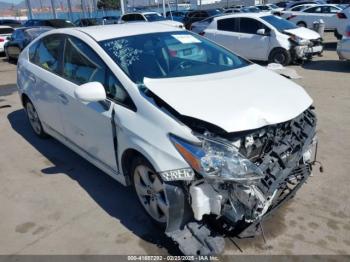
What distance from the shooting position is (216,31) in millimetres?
12266

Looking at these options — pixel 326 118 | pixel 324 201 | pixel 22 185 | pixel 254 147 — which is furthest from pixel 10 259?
pixel 326 118

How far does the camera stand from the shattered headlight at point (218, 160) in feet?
8.54

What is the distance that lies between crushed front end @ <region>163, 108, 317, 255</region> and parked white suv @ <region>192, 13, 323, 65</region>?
846 cm

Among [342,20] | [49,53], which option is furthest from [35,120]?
[342,20]

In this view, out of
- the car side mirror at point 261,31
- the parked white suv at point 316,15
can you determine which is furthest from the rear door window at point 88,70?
the parked white suv at point 316,15

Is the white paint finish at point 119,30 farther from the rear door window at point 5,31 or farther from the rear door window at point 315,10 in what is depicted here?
the rear door window at point 315,10

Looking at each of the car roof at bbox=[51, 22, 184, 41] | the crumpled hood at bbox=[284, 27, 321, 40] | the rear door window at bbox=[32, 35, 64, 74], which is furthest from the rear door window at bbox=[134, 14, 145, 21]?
the car roof at bbox=[51, 22, 184, 41]

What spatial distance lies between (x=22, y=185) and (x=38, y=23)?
1989 cm

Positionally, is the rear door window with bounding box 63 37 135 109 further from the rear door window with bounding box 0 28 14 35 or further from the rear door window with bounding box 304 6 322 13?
the rear door window with bounding box 304 6 322 13

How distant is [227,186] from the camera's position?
2.68 meters

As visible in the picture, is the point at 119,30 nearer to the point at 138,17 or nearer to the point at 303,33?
the point at 303,33

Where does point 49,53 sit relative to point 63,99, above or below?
above

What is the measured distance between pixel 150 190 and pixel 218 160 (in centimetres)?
84

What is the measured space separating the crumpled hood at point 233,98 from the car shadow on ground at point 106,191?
3.87ft
